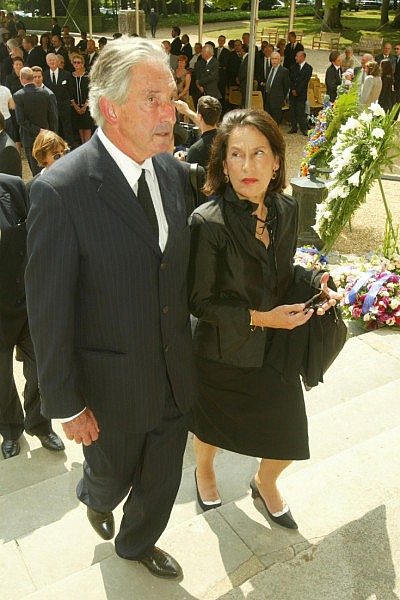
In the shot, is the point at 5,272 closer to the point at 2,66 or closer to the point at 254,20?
the point at 254,20

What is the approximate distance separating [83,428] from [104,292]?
1.67 feet

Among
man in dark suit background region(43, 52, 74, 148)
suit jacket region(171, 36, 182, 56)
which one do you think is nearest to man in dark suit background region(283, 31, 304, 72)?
suit jacket region(171, 36, 182, 56)

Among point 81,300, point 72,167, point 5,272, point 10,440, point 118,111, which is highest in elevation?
point 118,111

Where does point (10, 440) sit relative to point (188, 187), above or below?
below

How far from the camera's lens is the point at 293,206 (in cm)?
280

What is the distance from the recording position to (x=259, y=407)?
9.10 feet

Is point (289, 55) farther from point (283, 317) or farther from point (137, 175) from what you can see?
point (137, 175)

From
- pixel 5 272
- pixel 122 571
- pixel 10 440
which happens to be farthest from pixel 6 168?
pixel 122 571

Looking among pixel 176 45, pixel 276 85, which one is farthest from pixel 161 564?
pixel 176 45

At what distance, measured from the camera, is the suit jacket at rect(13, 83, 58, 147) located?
9.48 metres

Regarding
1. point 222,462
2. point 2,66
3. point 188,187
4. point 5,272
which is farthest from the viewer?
point 2,66

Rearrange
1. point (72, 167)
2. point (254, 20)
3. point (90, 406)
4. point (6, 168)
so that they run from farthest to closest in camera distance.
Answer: point (254, 20) → point (6, 168) → point (90, 406) → point (72, 167)

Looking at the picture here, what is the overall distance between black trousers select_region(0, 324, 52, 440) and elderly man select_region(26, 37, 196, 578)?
151cm

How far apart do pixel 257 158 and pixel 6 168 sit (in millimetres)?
3434
